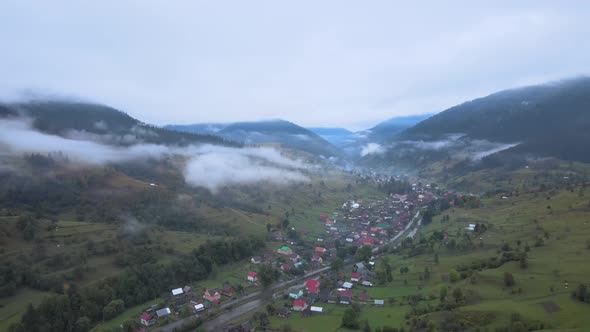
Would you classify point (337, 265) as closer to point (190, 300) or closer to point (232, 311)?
point (232, 311)

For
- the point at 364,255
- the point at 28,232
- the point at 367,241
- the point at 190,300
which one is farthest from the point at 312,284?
the point at 28,232

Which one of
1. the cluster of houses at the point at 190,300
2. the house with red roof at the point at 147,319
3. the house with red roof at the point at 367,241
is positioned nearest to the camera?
the house with red roof at the point at 147,319

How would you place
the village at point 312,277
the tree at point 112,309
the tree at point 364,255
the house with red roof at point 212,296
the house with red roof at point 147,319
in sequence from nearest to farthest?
the house with red roof at point 147,319, the tree at point 112,309, the village at point 312,277, the house with red roof at point 212,296, the tree at point 364,255

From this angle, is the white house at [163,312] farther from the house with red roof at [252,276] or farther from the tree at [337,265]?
the tree at [337,265]

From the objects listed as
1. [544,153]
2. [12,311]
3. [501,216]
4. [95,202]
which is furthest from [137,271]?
[544,153]

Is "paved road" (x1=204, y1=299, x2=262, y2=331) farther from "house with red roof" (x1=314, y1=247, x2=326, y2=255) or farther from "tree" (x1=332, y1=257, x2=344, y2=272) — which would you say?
"house with red roof" (x1=314, y1=247, x2=326, y2=255)

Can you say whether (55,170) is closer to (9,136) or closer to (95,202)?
(95,202)

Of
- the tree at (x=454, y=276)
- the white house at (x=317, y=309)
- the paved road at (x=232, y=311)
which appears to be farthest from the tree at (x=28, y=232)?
the tree at (x=454, y=276)

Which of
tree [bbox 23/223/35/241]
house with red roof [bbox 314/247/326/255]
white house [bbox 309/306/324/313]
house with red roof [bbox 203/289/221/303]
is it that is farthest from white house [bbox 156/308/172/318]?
house with red roof [bbox 314/247/326/255]
